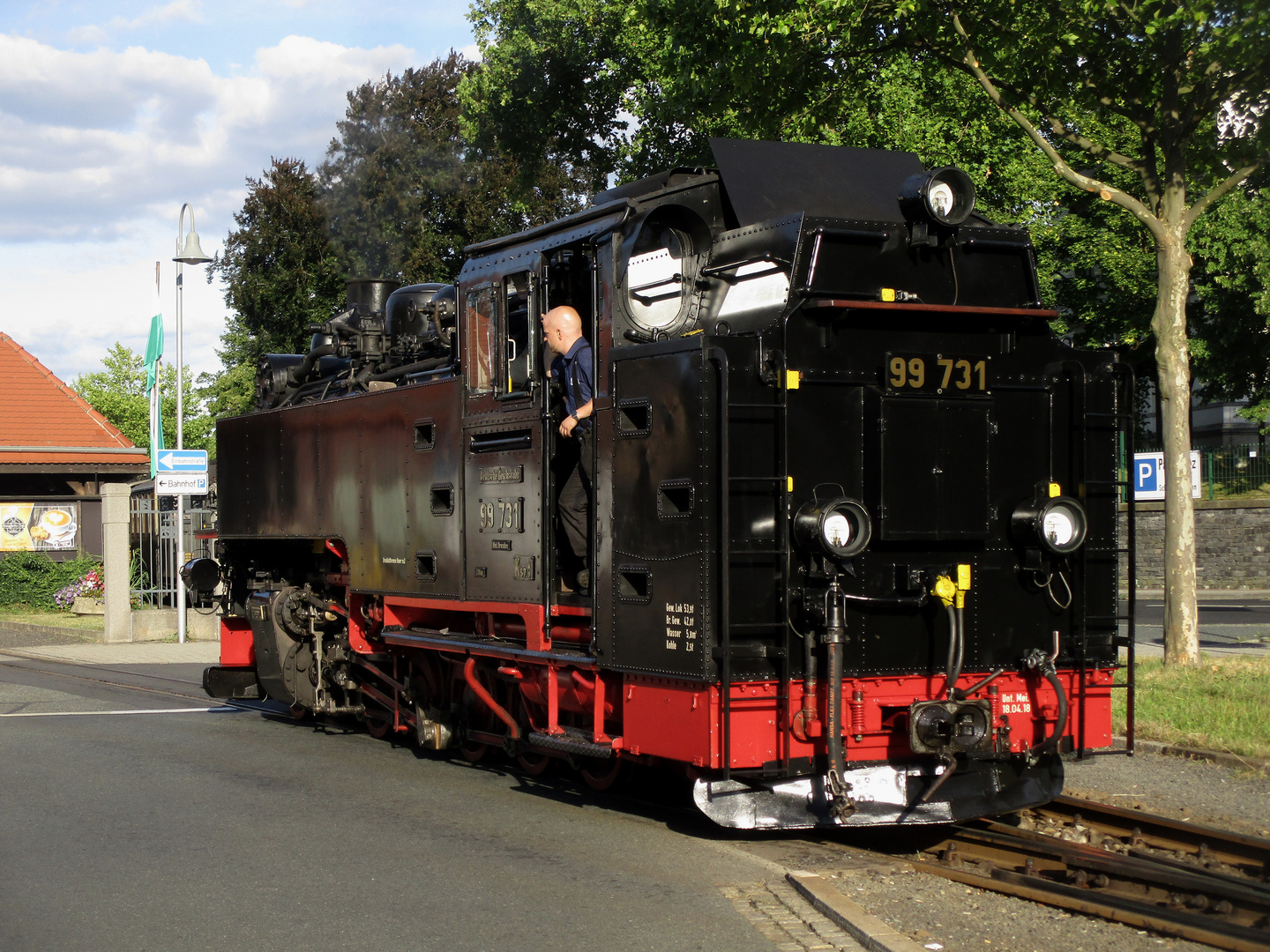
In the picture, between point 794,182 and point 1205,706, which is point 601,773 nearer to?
point 794,182

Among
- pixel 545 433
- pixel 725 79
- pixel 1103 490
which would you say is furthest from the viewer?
pixel 725 79

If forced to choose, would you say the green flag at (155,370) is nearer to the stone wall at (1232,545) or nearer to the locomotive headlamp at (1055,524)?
the locomotive headlamp at (1055,524)

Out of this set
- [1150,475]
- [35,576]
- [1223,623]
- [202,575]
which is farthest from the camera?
[35,576]

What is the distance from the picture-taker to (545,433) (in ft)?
25.1

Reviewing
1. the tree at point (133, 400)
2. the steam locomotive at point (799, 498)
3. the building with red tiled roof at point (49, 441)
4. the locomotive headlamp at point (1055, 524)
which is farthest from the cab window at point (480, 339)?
the tree at point (133, 400)

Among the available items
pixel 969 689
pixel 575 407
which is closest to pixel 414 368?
pixel 575 407

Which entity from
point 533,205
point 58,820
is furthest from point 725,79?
point 533,205

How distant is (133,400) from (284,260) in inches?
1363

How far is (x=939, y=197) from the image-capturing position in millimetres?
6887

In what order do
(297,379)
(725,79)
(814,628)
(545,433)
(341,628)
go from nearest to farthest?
(814,628) < (545,433) < (341,628) < (297,379) < (725,79)

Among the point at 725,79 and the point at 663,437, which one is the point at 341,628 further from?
the point at 725,79

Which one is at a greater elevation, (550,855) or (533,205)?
(533,205)

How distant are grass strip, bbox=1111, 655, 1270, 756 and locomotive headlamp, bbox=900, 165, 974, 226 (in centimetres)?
460

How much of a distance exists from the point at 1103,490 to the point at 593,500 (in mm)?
2936
